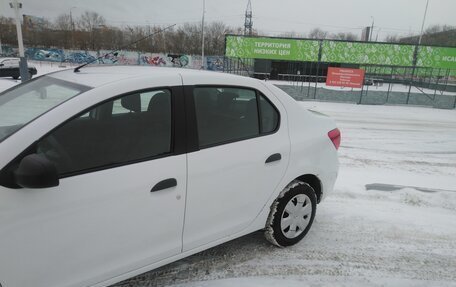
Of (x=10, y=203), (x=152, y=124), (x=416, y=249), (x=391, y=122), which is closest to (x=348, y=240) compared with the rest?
(x=416, y=249)

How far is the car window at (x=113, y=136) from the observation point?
2062mm

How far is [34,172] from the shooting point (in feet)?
5.82

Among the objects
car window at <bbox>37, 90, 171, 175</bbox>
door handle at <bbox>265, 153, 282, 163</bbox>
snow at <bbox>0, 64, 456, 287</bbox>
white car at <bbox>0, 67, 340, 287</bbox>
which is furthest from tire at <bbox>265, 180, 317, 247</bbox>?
car window at <bbox>37, 90, 171, 175</bbox>

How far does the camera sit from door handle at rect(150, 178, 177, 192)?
235 cm

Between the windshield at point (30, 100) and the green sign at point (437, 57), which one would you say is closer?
the windshield at point (30, 100)

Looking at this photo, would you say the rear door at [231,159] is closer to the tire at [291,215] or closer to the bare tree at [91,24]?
the tire at [291,215]

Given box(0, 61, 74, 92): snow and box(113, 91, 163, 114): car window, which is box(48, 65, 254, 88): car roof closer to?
box(113, 91, 163, 114): car window

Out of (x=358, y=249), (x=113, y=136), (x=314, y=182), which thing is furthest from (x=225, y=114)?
(x=358, y=249)

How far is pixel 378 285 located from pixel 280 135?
5.13 feet

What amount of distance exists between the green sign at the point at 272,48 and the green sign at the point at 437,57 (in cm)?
594

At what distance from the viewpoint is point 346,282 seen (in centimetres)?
304

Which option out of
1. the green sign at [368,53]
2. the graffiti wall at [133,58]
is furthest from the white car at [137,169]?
the graffiti wall at [133,58]

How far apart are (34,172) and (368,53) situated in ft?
69.3

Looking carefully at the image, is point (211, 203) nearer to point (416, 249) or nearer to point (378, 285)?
point (378, 285)
